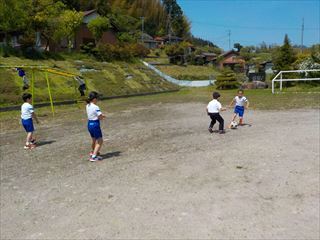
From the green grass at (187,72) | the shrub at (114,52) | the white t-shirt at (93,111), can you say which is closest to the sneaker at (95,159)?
the white t-shirt at (93,111)

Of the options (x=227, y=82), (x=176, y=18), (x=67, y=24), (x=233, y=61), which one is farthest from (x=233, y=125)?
(x=176, y=18)

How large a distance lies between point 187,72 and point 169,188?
51.4 m

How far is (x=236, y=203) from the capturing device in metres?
5.64

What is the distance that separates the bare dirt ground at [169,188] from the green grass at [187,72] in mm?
41575

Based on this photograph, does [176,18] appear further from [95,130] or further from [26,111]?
[95,130]

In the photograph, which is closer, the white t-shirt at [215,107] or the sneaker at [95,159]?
the sneaker at [95,159]

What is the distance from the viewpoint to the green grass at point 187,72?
52.5 meters

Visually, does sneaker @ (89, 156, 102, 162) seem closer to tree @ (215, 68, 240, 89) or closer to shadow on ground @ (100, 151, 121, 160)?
shadow on ground @ (100, 151, 121, 160)

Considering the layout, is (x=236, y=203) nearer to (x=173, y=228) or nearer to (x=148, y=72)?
(x=173, y=228)

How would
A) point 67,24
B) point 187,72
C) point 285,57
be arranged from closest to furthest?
point 285,57 → point 67,24 → point 187,72

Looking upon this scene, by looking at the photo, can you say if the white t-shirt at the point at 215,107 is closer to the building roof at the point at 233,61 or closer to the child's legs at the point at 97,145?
the child's legs at the point at 97,145

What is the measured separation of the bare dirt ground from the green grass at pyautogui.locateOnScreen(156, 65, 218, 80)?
Result: 41575 mm

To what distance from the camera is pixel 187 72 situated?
56.9 meters

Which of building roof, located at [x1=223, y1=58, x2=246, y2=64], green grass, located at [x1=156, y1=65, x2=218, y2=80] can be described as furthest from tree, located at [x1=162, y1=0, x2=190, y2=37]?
green grass, located at [x1=156, y1=65, x2=218, y2=80]
